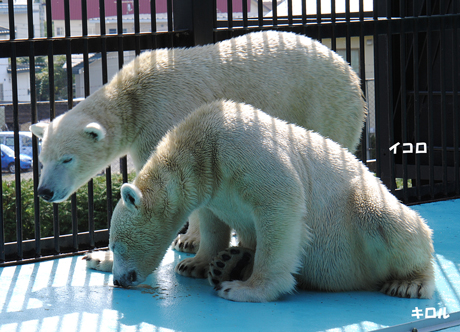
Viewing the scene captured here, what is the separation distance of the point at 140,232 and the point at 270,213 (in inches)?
25.5

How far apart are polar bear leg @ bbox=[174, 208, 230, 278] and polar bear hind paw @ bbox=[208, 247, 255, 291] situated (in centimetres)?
30

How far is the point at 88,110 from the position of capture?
3750mm

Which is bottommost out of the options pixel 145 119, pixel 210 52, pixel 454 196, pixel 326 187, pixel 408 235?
pixel 454 196

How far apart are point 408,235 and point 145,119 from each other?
168 centimetres

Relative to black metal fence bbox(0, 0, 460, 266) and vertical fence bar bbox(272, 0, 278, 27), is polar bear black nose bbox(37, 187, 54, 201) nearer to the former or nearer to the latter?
black metal fence bbox(0, 0, 460, 266)

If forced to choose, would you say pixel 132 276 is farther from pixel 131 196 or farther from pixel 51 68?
pixel 51 68

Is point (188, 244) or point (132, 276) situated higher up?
point (132, 276)

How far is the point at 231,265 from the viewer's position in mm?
3227

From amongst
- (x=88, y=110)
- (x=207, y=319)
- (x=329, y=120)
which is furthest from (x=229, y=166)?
(x=329, y=120)

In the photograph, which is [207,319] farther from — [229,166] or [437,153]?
[437,153]

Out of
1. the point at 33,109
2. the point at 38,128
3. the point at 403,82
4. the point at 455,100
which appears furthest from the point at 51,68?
the point at 455,100

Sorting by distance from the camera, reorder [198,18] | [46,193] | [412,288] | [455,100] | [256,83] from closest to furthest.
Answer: [412,288] < [46,193] < [256,83] < [198,18] < [455,100]

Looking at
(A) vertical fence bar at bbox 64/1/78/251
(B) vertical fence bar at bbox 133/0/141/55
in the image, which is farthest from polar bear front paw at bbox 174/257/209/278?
(B) vertical fence bar at bbox 133/0/141/55

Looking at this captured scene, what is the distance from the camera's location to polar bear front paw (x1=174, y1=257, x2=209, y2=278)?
11.6 feet
